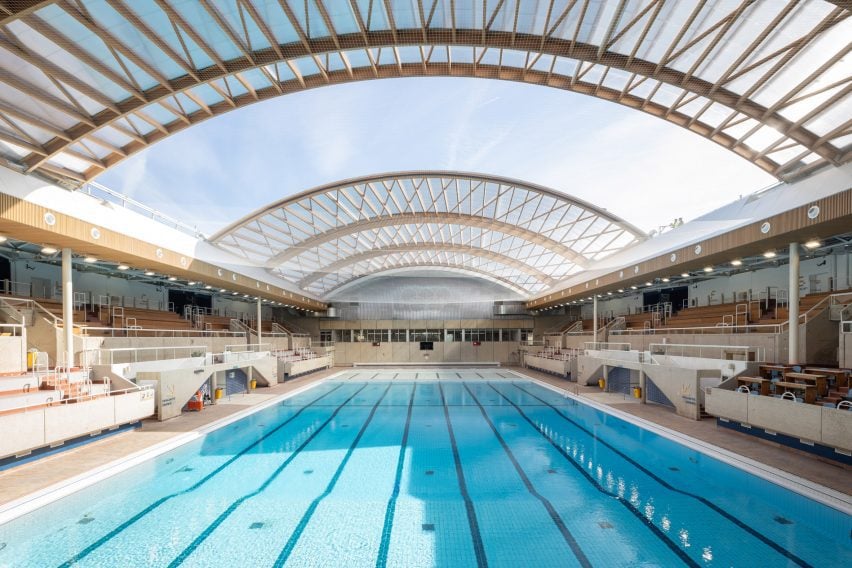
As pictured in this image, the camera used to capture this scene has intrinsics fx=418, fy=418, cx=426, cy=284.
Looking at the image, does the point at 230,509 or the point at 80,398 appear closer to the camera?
the point at 230,509

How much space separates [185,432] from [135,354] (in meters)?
4.12

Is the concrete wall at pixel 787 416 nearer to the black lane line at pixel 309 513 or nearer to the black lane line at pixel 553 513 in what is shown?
the black lane line at pixel 553 513

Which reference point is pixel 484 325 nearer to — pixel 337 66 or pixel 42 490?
pixel 337 66

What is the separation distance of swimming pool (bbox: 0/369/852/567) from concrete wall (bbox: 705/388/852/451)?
1709mm

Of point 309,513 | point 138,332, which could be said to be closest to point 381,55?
point 309,513

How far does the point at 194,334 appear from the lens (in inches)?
754

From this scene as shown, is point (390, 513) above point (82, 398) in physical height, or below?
below

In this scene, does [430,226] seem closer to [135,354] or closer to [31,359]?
[135,354]

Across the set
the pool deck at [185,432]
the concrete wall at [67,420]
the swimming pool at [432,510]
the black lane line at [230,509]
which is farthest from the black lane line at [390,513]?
the concrete wall at [67,420]

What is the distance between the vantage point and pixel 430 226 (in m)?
26.9

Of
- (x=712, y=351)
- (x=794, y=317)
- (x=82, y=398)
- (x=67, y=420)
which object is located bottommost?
(x=67, y=420)

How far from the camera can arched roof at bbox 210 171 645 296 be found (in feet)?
69.0

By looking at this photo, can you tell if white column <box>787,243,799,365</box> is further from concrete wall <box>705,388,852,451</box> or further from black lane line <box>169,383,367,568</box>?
black lane line <box>169,383,367,568</box>

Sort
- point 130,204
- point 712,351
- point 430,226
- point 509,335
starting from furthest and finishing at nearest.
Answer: point 509,335 < point 430,226 < point 130,204 < point 712,351
